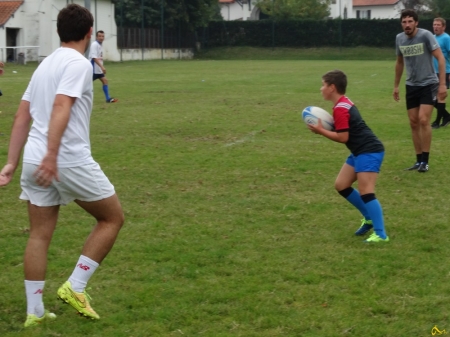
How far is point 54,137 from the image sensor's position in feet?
15.2

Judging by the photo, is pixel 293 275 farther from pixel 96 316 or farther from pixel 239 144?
pixel 239 144

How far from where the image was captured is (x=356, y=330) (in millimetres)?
4969

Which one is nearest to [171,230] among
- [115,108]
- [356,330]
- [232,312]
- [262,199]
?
[262,199]

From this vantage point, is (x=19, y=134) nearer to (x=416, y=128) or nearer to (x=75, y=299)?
(x=75, y=299)

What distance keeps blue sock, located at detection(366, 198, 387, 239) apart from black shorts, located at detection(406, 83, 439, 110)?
3.98 m

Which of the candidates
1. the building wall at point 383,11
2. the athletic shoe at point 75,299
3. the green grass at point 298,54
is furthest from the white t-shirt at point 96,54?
the building wall at point 383,11

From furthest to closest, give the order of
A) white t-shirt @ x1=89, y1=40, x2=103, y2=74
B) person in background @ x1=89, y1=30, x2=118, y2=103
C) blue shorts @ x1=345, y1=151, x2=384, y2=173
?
white t-shirt @ x1=89, y1=40, x2=103, y2=74
person in background @ x1=89, y1=30, x2=118, y2=103
blue shorts @ x1=345, y1=151, x2=384, y2=173

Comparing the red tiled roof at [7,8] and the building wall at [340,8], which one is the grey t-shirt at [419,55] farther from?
the building wall at [340,8]

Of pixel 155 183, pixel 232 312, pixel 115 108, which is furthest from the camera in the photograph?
pixel 115 108

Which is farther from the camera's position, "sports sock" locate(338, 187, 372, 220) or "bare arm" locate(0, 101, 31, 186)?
"sports sock" locate(338, 187, 372, 220)

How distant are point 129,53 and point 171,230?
48.3 m

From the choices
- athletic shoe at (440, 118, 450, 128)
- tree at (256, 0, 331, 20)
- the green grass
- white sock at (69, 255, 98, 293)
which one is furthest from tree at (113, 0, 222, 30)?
white sock at (69, 255, 98, 293)

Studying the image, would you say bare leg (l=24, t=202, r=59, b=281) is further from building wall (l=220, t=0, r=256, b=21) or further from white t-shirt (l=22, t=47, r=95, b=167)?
building wall (l=220, t=0, r=256, b=21)

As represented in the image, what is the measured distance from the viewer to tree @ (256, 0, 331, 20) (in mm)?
67812
